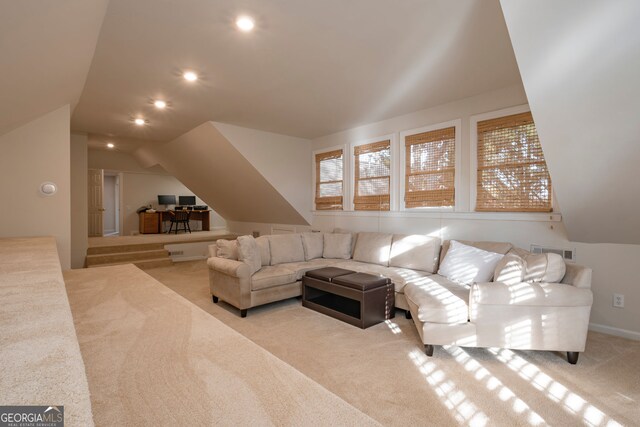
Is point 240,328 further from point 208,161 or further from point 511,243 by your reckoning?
point 208,161

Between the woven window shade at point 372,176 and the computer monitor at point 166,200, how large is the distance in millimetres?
7107

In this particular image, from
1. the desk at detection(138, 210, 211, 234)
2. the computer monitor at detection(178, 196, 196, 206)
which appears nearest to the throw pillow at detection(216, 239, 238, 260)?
the desk at detection(138, 210, 211, 234)

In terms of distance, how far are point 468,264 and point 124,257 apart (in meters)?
6.17

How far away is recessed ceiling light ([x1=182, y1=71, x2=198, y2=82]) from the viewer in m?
3.20

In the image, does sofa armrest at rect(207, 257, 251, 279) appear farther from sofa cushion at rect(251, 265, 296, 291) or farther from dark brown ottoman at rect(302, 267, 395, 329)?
dark brown ottoman at rect(302, 267, 395, 329)

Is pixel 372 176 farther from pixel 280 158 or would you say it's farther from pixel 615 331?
pixel 615 331

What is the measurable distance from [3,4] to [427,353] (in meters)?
3.32

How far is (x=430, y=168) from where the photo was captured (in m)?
4.32

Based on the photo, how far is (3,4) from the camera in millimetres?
1367

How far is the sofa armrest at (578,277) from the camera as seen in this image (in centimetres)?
243

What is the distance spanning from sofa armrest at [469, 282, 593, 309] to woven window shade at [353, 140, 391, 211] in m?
2.49

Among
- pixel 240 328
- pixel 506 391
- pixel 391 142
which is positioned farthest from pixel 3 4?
pixel 391 142

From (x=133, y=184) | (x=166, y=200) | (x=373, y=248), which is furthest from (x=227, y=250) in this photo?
(x=133, y=184)

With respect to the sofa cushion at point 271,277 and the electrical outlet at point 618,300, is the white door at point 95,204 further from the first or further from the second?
the electrical outlet at point 618,300
